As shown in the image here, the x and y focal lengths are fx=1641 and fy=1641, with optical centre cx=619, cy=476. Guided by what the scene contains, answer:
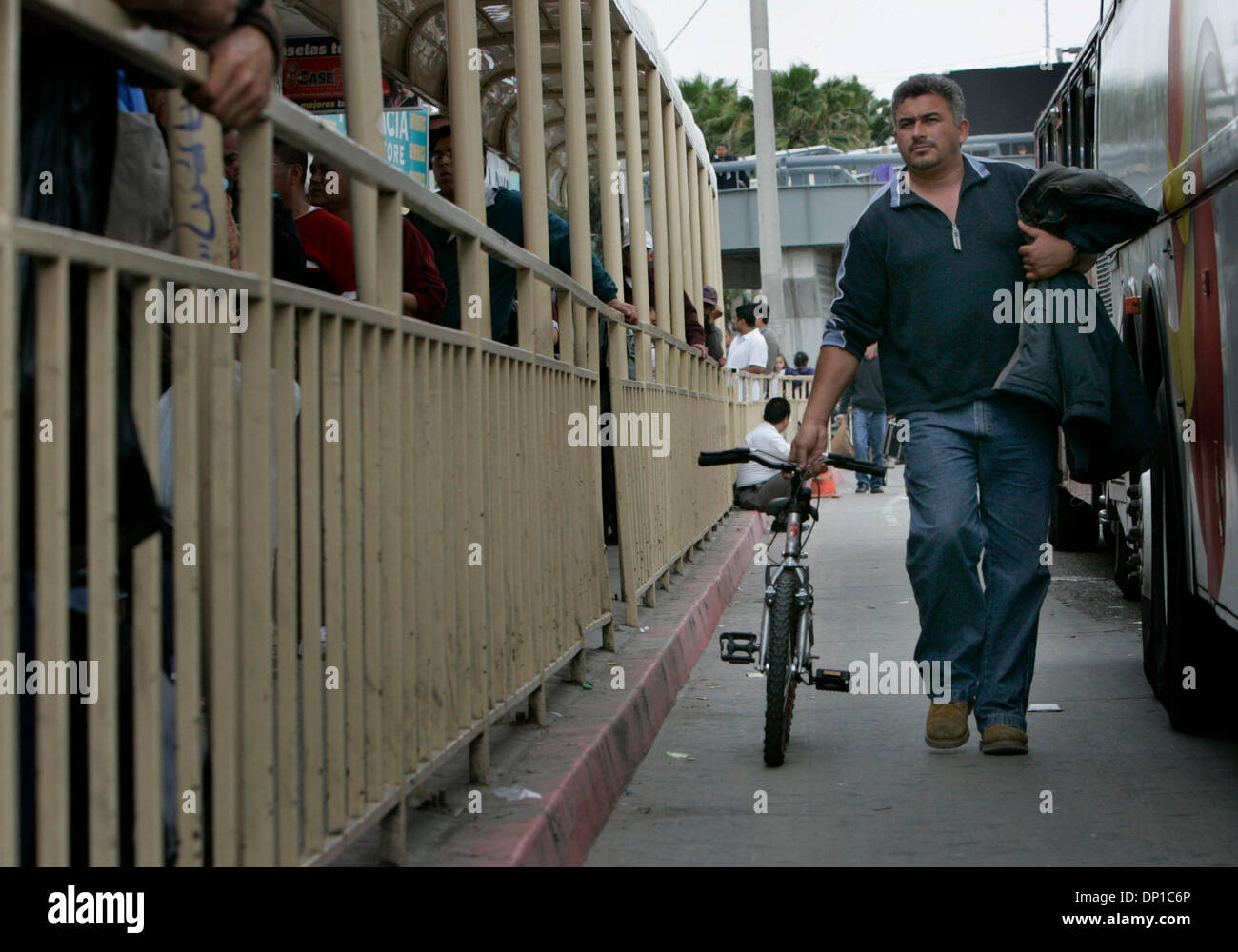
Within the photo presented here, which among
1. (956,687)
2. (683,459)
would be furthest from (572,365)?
(683,459)

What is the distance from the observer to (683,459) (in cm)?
955

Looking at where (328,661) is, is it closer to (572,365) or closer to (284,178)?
(572,365)

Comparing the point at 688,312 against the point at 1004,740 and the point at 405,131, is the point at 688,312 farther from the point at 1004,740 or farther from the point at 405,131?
the point at 1004,740

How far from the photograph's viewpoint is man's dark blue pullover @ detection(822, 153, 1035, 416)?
17.0ft

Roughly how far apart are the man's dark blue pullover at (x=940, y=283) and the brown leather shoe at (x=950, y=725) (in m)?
0.95

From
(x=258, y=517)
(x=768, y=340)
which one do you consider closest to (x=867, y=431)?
(x=768, y=340)

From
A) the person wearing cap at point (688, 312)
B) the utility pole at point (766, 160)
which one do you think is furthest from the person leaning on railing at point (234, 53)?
the utility pole at point (766, 160)

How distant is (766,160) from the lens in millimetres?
20516

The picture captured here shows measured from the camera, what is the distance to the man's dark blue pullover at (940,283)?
5172 millimetres

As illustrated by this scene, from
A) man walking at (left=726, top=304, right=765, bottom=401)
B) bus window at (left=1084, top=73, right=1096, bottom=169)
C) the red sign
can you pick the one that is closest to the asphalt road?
bus window at (left=1084, top=73, right=1096, bottom=169)

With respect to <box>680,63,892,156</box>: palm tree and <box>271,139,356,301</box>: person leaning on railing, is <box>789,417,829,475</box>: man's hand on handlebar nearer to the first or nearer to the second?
<box>271,139,356,301</box>: person leaning on railing

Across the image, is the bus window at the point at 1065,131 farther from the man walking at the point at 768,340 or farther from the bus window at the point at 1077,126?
the man walking at the point at 768,340

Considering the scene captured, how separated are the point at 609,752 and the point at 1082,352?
6.20 feet

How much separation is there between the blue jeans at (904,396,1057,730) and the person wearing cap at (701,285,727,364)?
7801mm
